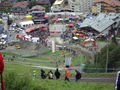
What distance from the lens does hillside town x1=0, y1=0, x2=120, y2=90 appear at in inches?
681

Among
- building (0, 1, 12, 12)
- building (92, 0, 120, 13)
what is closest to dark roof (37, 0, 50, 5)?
building (0, 1, 12, 12)

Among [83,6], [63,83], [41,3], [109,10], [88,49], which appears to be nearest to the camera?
[63,83]

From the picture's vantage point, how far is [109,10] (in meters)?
46.9

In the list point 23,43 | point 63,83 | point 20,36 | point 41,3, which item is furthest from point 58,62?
point 41,3

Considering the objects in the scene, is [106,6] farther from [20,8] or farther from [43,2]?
[20,8]

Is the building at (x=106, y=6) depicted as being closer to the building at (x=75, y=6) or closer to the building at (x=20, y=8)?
the building at (x=75, y=6)

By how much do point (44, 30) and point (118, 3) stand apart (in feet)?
55.7

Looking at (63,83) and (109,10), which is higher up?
(109,10)

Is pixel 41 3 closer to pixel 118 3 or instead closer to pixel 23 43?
pixel 118 3

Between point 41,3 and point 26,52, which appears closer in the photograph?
point 26,52

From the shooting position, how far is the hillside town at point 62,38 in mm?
17297

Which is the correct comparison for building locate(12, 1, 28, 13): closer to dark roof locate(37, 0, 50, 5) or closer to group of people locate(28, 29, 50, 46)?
dark roof locate(37, 0, 50, 5)

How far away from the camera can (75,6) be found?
1975 inches

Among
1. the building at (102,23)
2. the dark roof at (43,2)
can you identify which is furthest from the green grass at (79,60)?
the dark roof at (43,2)
